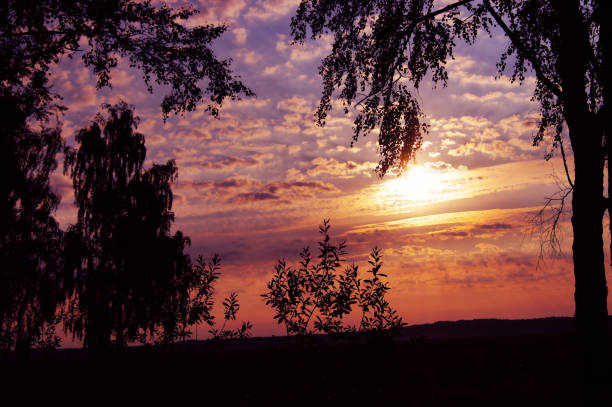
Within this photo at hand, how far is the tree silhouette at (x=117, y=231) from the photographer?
71.2 ft

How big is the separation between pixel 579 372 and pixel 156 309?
9.33 metres

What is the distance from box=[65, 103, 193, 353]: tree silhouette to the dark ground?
9579 millimetres

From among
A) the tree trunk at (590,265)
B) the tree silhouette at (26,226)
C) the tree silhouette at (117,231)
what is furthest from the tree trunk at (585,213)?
the tree silhouette at (117,231)

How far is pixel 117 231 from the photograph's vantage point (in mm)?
22391

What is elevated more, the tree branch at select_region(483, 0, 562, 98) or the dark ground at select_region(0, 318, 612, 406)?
the tree branch at select_region(483, 0, 562, 98)

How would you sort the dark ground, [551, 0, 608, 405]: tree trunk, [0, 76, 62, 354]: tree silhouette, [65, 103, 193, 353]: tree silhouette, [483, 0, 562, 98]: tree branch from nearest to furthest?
the dark ground, [551, 0, 608, 405]: tree trunk, [483, 0, 562, 98]: tree branch, [0, 76, 62, 354]: tree silhouette, [65, 103, 193, 353]: tree silhouette

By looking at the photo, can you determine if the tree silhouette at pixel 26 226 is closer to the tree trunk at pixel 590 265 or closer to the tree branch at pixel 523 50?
the tree branch at pixel 523 50

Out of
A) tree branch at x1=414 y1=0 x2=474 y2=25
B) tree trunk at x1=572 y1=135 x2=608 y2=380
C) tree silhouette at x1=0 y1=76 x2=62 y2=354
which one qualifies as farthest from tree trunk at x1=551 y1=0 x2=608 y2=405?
tree silhouette at x1=0 y1=76 x2=62 y2=354

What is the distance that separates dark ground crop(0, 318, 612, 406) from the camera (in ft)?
27.7

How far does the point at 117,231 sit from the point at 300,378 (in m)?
15.7

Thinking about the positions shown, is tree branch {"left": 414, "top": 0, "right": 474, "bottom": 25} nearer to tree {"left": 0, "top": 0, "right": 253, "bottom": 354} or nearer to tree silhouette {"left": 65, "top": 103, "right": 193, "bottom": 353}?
tree {"left": 0, "top": 0, "right": 253, "bottom": 354}

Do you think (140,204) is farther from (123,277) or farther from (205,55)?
(205,55)

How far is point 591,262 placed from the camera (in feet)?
29.2

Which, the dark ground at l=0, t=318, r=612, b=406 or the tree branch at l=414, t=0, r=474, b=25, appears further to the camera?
the tree branch at l=414, t=0, r=474, b=25
